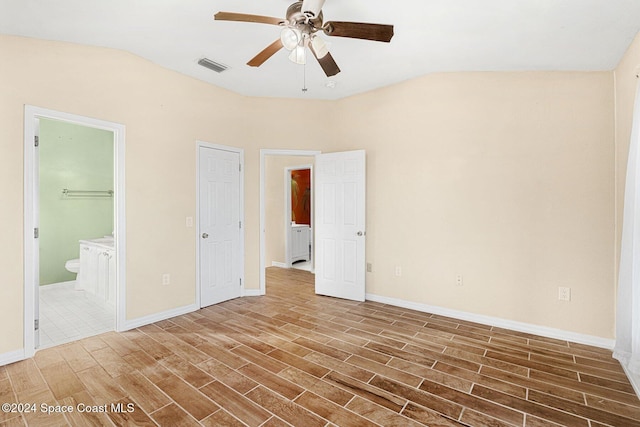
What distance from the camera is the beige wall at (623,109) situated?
2.40 m

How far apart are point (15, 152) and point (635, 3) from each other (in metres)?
4.79

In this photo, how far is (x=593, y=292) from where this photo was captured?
2922 mm

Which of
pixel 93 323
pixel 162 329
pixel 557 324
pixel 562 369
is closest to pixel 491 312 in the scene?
pixel 557 324

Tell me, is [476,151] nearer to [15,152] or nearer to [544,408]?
[544,408]

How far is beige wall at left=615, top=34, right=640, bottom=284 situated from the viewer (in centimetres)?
240

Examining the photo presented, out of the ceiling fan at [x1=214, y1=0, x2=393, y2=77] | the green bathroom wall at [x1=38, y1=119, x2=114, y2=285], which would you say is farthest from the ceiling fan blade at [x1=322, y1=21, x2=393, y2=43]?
the green bathroom wall at [x1=38, y1=119, x2=114, y2=285]

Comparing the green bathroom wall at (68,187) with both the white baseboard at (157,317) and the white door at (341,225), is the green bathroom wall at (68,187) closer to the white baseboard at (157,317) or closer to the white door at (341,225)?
the white baseboard at (157,317)

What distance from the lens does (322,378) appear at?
2340mm

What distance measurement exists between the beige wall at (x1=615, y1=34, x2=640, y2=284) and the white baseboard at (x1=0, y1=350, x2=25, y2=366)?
5.31 m

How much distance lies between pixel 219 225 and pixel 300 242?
9.53ft

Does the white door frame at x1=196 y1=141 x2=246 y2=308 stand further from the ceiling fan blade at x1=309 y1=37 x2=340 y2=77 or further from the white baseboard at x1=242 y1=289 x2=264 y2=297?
the ceiling fan blade at x1=309 y1=37 x2=340 y2=77

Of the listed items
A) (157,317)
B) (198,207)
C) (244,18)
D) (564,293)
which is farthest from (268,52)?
(564,293)

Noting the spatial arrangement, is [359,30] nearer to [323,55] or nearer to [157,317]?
[323,55]

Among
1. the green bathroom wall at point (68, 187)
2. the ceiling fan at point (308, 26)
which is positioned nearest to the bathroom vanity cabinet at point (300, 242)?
the green bathroom wall at point (68, 187)
